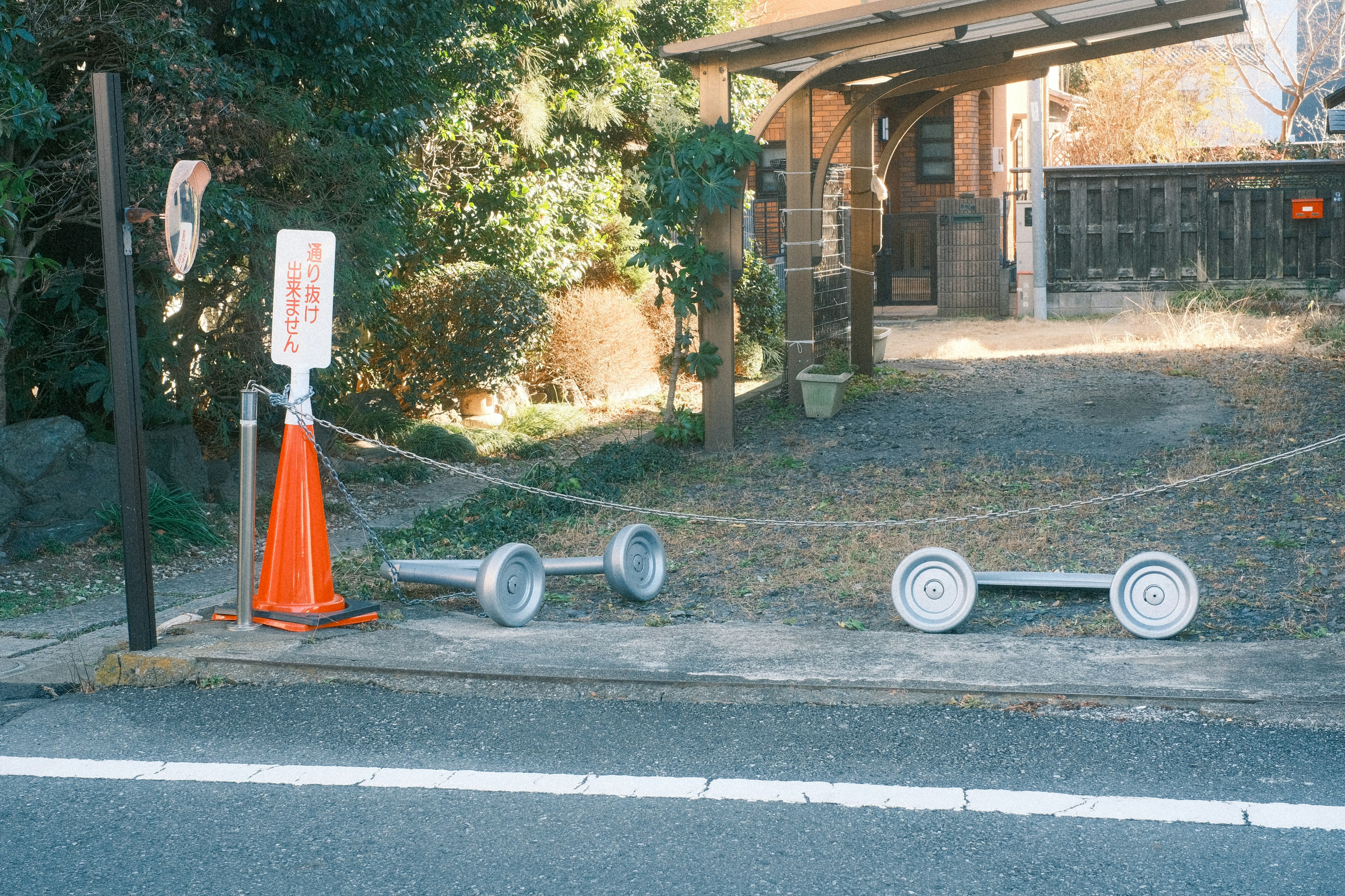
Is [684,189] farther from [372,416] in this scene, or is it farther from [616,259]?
[616,259]

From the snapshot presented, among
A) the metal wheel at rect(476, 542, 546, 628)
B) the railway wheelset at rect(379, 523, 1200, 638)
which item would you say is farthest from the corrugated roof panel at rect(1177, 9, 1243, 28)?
the metal wheel at rect(476, 542, 546, 628)

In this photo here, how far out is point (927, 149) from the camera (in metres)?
23.1

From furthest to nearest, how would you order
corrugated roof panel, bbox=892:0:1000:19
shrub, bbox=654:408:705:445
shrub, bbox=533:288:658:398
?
shrub, bbox=533:288:658:398 → shrub, bbox=654:408:705:445 → corrugated roof panel, bbox=892:0:1000:19

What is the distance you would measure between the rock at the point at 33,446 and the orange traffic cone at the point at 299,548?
2695mm

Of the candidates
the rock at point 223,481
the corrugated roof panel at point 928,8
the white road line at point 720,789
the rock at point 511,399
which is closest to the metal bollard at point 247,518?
the white road line at point 720,789

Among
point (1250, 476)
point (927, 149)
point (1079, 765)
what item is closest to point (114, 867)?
point (1079, 765)

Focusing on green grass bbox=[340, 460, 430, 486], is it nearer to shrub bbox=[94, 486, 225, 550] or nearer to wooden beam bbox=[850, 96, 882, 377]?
shrub bbox=[94, 486, 225, 550]

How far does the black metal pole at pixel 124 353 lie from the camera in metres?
4.90

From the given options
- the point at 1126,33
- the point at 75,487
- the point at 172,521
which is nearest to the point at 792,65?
the point at 1126,33

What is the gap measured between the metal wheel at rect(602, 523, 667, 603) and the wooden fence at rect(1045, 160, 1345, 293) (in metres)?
13.9

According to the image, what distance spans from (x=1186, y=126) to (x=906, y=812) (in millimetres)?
26006

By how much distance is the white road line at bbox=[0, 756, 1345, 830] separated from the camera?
3541 millimetres

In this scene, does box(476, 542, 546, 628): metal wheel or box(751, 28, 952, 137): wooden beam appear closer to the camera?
box(476, 542, 546, 628): metal wheel

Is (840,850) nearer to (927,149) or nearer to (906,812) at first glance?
(906,812)
